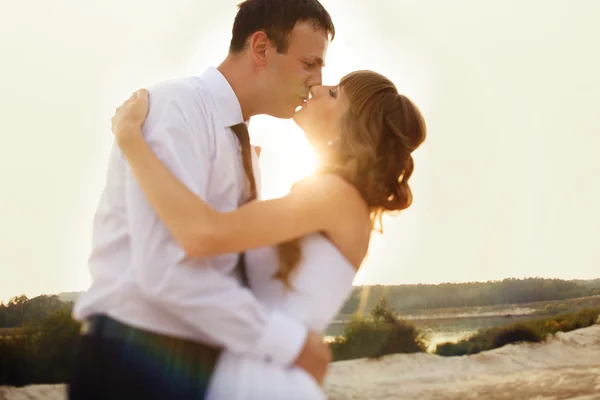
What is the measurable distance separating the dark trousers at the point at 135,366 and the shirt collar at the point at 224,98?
0.71 m

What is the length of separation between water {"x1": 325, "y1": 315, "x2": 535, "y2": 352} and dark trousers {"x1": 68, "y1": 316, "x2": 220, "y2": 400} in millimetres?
25764

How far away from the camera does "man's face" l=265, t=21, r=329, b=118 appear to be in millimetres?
2422

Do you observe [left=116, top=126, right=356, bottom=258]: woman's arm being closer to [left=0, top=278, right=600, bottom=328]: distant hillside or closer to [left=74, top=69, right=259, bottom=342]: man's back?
[left=74, top=69, right=259, bottom=342]: man's back

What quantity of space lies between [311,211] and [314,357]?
1.36ft

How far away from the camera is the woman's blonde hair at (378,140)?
7.35 feet

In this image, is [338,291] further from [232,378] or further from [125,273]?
[125,273]

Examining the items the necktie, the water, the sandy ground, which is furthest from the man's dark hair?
the water

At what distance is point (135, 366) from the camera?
1.72m

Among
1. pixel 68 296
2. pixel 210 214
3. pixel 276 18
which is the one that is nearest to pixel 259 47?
pixel 276 18

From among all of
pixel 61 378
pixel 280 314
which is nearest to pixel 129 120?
pixel 280 314

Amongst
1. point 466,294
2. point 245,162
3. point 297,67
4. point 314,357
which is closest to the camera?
point 314,357

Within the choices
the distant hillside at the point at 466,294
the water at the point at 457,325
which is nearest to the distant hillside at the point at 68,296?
the distant hillside at the point at 466,294

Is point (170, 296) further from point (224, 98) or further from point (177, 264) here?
point (224, 98)

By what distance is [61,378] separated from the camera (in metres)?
23.5
